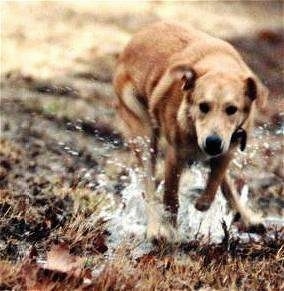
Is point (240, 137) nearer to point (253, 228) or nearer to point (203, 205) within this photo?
point (203, 205)

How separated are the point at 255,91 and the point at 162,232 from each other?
2.37 feet

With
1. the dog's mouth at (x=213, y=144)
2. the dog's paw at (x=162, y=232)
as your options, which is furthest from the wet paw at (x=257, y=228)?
the dog's mouth at (x=213, y=144)

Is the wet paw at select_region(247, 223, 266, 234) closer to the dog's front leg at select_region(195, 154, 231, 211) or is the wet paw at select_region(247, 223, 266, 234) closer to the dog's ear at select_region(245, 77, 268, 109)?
the dog's front leg at select_region(195, 154, 231, 211)

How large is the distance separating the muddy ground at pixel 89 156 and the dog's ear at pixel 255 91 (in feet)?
1.70

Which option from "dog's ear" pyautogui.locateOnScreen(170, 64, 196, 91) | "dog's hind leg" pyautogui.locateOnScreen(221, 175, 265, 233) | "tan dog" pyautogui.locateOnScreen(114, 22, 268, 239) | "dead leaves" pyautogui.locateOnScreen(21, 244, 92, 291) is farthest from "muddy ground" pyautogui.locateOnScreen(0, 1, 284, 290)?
"dog's ear" pyautogui.locateOnScreen(170, 64, 196, 91)

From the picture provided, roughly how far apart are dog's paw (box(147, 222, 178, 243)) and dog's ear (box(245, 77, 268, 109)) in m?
0.65

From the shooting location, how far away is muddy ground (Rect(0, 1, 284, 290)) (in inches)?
146

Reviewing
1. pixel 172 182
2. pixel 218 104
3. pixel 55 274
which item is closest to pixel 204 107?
pixel 218 104

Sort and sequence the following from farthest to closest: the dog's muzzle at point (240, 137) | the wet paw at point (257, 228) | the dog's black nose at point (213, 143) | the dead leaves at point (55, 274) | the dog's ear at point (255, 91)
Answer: the wet paw at point (257, 228)
the dog's muzzle at point (240, 137)
the dog's ear at point (255, 91)
the dog's black nose at point (213, 143)
the dead leaves at point (55, 274)

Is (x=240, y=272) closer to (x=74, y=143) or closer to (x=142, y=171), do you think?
(x=142, y=171)

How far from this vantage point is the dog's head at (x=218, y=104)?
3.98 m

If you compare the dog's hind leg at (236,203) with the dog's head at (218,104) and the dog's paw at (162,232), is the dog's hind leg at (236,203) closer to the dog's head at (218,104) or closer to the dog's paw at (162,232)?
the dog's paw at (162,232)

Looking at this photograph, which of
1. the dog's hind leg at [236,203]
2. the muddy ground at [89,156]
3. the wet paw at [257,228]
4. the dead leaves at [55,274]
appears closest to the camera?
the dead leaves at [55,274]

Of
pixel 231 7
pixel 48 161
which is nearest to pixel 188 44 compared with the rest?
pixel 48 161
